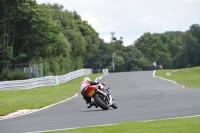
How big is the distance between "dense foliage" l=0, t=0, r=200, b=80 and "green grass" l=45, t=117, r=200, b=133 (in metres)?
36.2

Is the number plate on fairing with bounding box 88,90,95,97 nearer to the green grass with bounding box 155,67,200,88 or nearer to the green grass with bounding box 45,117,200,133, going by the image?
the green grass with bounding box 45,117,200,133

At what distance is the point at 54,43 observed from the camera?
54438mm

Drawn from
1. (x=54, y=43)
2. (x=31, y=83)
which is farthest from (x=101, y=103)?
(x=54, y=43)

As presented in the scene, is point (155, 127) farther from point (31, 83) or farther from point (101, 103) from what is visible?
point (31, 83)

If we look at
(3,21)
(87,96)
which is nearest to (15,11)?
(3,21)

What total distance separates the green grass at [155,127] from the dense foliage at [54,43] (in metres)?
36.2

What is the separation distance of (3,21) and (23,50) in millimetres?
4670

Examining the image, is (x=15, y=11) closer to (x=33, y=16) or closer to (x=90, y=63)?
(x=33, y=16)

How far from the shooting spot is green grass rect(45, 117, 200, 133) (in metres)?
10.3

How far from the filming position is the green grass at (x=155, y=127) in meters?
10.3

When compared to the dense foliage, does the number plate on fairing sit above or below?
below

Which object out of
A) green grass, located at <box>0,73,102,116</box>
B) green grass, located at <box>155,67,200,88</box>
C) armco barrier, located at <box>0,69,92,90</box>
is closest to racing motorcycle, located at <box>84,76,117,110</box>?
green grass, located at <box>0,73,102,116</box>

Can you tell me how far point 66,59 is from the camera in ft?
220

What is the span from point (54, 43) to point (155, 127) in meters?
44.2
